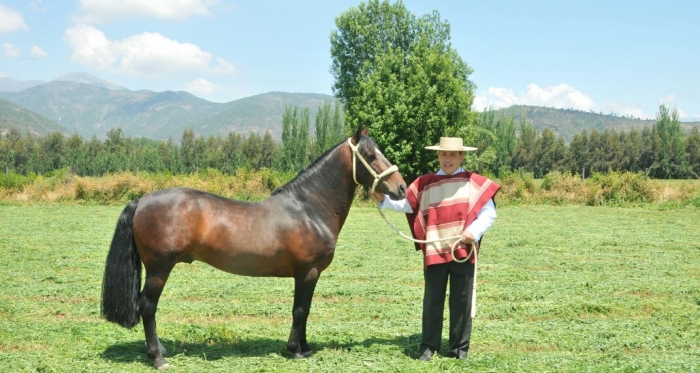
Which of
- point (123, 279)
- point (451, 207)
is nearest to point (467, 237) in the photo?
point (451, 207)

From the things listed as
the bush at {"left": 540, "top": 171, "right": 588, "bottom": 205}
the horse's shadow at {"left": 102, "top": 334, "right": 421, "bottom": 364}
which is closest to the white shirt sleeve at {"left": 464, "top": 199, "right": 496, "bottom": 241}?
the horse's shadow at {"left": 102, "top": 334, "right": 421, "bottom": 364}

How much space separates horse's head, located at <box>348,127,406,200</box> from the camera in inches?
204

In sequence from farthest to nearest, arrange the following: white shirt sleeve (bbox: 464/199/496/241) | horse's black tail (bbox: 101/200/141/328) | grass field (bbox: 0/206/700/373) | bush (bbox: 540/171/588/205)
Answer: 1. bush (bbox: 540/171/588/205)
2. white shirt sleeve (bbox: 464/199/496/241)
3. grass field (bbox: 0/206/700/373)
4. horse's black tail (bbox: 101/200/141/328)

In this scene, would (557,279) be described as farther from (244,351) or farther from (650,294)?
(244,351)

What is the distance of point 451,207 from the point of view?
5.46m

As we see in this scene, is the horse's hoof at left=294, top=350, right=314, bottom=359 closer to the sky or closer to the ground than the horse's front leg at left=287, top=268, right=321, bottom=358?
closer to the ground

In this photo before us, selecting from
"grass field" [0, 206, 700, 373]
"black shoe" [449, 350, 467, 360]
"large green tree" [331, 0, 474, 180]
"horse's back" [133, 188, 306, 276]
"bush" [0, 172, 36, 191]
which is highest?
"large green tree" [331, 0, 474, 180]

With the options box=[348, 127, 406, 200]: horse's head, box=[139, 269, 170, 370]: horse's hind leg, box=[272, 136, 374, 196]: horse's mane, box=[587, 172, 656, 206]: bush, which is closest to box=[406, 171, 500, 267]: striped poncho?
box=[348, 127, 406, 200]: horse's head

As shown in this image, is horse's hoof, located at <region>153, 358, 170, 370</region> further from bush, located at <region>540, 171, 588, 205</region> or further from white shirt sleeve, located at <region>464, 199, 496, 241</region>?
bush, located at <region>540, 171, 588, 205</region>

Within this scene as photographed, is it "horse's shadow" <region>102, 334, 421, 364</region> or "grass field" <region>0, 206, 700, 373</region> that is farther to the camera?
"horse's shadow" <region>102, 334, 421, 364</region>

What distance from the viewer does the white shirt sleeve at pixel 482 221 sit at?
5328mm

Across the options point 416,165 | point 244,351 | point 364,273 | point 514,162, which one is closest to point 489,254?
point 364,273

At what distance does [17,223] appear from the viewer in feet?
58.3

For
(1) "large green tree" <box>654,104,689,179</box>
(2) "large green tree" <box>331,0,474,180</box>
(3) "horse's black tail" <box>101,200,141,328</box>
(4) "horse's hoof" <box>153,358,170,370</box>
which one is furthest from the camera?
(1) "large green tree" <box>654,104,689,179</box>
